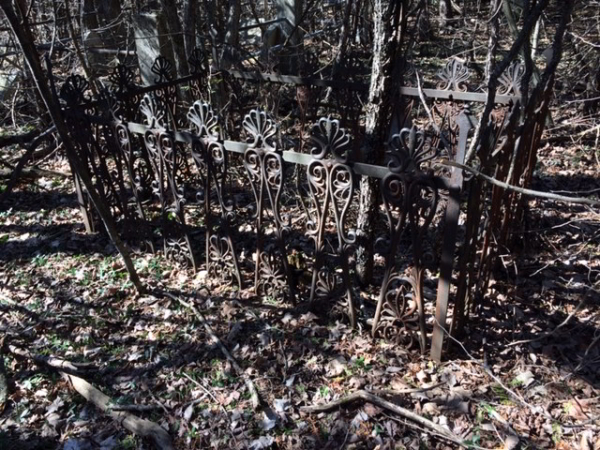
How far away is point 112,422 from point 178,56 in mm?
5477

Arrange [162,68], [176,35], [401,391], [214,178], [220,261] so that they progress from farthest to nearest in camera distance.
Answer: [176,35]
[162,68]
[220,261]
[214,178]
[401,391]

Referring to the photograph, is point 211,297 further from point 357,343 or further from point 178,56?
point 178,56

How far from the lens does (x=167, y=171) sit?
427cm

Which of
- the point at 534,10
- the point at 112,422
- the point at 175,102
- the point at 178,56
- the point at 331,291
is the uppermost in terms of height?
the point at 534,10

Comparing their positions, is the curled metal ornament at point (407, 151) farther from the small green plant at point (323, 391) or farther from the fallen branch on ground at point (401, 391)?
the small green plant at point (323, 391)

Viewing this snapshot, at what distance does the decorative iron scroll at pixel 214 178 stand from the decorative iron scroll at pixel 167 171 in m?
0.23

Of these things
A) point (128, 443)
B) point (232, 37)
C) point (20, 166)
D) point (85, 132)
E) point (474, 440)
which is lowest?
point (128, 443)

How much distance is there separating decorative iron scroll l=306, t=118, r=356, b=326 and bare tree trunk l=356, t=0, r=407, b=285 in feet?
1.33

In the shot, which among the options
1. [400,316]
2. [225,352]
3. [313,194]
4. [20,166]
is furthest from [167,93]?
[400,316]

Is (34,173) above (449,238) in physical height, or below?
below

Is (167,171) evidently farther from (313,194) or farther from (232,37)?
(232,37)

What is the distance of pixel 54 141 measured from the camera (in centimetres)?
745

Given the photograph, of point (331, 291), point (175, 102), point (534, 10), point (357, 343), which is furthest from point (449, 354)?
point (175, 102)

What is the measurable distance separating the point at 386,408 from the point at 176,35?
598 cm
